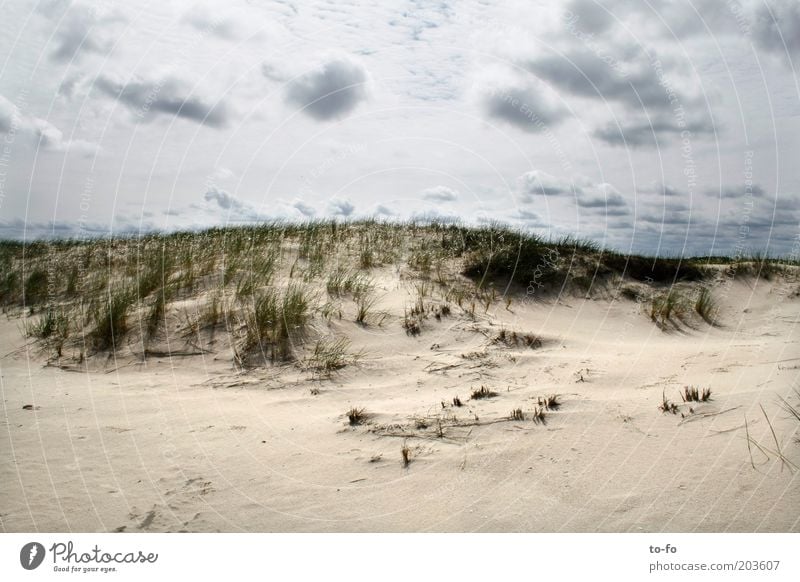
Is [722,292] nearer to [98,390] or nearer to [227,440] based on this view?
[227,440]

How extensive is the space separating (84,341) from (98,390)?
5.57 ft

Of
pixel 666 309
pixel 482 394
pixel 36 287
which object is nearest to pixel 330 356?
pixel 482 394

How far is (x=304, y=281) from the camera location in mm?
8188

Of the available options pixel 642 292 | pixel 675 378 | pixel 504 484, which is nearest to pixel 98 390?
pixel 504 484

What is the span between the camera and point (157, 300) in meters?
7.49

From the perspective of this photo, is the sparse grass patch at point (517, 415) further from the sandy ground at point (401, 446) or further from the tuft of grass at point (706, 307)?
the tuft of grass at point (706, 307)

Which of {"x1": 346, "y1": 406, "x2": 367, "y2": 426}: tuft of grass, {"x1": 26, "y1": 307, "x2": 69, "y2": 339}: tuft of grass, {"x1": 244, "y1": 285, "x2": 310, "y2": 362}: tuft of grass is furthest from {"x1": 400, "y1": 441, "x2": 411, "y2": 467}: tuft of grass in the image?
{"x1": 26, "y1": 307, "x2": 69, "y2": 339}: tuft of grass

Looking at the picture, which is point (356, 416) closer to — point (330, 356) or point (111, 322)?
point (330, 356)

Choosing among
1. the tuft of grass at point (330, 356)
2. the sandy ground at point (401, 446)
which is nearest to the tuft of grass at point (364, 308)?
the tuft of grass at point (330, 356)

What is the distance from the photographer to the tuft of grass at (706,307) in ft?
29.0

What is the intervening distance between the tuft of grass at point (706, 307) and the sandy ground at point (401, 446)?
2.60 metres

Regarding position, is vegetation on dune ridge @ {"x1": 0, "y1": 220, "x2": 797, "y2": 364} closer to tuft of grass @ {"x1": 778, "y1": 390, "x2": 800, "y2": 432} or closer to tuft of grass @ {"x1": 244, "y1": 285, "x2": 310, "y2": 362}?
tuft of grass @ {"x1": 244, "y1": 285, "x2": 310, "y2": 362}

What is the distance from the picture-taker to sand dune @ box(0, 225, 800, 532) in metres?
3.23
